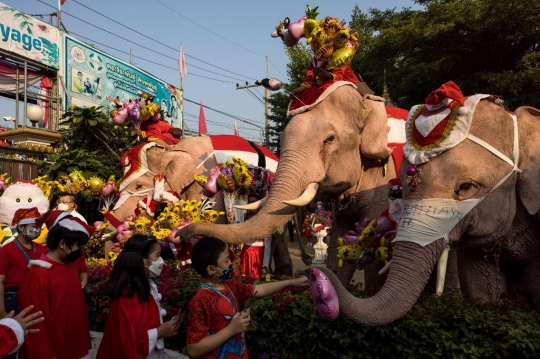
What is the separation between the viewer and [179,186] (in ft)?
24.4

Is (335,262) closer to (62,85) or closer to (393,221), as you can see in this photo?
(393,221)

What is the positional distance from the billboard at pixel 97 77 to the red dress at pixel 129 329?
1625 centimetres

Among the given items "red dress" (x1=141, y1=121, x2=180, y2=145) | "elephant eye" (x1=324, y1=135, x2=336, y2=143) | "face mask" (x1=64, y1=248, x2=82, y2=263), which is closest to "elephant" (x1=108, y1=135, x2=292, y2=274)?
"red dress" (x1=141, y1=121, x2=180, y2=145)

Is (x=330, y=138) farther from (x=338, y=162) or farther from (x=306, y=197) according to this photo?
(x=306, y=197)

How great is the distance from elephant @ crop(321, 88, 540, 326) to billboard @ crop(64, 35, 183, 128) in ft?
55.3

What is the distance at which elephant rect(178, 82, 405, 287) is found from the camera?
4219mm

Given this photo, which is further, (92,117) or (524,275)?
(92,117)

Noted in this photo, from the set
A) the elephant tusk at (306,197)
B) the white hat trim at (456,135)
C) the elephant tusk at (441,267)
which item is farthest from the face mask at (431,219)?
the elephant tusk at (306,197)

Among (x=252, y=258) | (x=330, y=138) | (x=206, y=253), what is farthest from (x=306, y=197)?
(x=252, y=258)

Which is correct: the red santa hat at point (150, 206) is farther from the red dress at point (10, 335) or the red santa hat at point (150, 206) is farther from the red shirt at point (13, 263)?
the red dress at point (10, 335)

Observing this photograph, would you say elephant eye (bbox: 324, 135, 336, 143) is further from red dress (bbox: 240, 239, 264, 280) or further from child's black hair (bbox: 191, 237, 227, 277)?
red dress (bbox: 240, 239, 264, 280)

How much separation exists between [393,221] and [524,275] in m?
0.99

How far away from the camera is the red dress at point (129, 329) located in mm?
2846

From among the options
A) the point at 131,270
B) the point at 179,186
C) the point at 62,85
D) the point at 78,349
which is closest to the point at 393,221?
the point at 131,270
